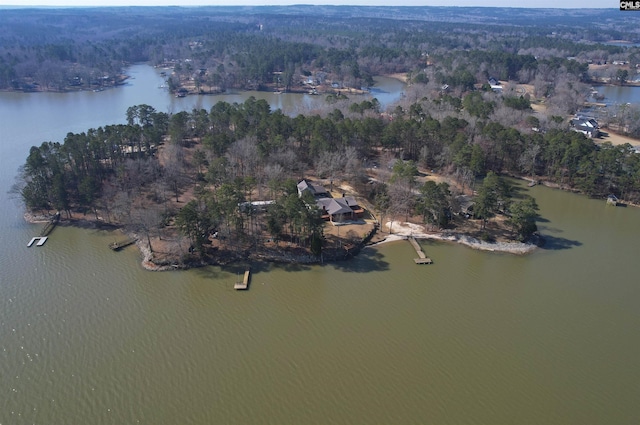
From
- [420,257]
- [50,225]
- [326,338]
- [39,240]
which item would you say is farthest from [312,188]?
[39,240]

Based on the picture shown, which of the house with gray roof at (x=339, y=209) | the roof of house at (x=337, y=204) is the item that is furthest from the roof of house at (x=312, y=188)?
the house with gray roof at (x=339, y=209)

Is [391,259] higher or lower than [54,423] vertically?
higher

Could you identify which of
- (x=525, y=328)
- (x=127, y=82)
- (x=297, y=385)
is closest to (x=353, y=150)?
(x=525, y=328)

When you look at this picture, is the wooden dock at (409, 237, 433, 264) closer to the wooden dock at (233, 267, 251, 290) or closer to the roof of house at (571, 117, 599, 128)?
the wooden dock at (233, 267, 251, 290)

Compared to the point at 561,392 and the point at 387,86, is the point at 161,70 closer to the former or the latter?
the point at 387,86

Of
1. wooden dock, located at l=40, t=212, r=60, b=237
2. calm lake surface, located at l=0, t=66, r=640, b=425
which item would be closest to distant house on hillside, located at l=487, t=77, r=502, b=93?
calm lake surface, located at l=0, t=66, r=640, b=425

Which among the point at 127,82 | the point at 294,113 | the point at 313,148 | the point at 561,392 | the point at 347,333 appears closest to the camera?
the point at 561,392

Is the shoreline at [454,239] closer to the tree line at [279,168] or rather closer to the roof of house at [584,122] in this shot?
the tree line at [279,168]
